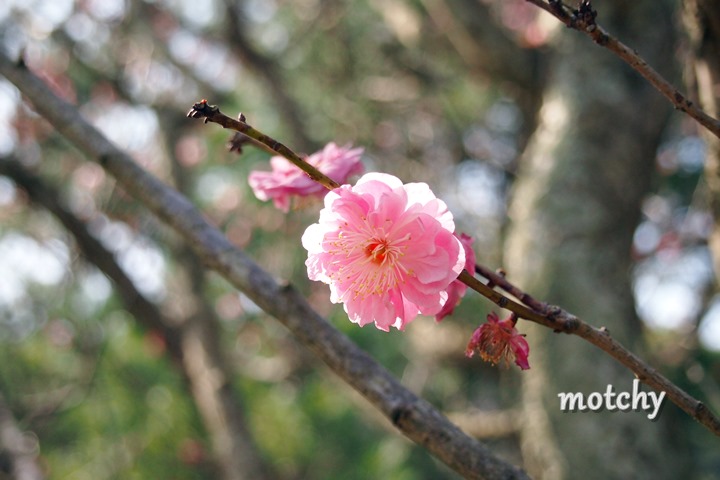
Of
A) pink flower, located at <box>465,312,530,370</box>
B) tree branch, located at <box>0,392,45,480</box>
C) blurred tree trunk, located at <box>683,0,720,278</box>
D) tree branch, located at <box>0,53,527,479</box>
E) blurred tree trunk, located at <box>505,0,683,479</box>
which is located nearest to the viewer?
pink flower, located at <box>465,312,530,370</box>

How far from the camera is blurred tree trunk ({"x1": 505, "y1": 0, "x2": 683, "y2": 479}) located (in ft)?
5.12

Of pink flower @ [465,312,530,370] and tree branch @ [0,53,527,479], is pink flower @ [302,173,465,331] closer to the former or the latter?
pink flower @ [465,312,530,370]

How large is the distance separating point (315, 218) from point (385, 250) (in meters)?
2.47

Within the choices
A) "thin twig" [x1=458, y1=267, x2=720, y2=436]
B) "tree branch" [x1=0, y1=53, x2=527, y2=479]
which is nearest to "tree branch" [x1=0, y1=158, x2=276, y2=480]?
"tree branch" [x1=0, y1=53, x2=527, y2=479]

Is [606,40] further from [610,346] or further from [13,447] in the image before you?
[13,447]

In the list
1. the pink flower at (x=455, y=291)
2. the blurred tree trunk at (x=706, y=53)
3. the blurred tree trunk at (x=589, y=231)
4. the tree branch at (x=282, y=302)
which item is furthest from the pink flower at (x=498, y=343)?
the blurred tree trunk at (x=589, y=231)

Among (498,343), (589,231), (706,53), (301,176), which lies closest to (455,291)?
(498,343)

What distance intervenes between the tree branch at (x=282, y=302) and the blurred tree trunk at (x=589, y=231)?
846mm

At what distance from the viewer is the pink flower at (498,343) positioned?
685 millimetres

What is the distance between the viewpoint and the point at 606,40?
646 millimetres

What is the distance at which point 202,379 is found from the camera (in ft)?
8.16

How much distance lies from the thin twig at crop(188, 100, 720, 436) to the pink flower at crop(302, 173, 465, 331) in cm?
3

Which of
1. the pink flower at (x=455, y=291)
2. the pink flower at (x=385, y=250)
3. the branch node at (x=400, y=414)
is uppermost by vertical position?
the pink flower at (x=455, y=291)

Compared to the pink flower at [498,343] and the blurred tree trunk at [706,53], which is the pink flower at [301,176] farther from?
the blurred tree trunk at [706,53]
